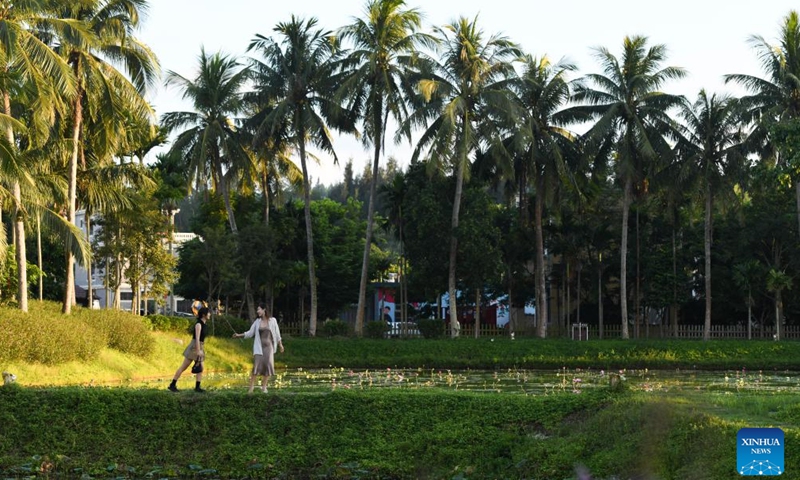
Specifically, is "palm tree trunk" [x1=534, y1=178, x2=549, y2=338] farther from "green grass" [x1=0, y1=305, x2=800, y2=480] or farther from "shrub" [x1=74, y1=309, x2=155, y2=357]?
"green grass" [x1=0, y1=305, x2=800, y2=480]

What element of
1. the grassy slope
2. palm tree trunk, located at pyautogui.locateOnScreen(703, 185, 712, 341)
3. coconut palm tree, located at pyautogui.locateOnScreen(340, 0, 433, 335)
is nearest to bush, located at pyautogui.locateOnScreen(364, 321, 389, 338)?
coconut palm tree, located at pyautogui.locateOnScreen(340, 0, 433, 335)

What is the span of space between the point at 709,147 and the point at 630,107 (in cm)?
424

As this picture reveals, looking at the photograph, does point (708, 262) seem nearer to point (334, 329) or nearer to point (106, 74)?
point (334, 329)

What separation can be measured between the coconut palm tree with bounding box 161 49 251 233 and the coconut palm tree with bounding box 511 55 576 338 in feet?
42.3

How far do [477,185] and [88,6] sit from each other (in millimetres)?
21341

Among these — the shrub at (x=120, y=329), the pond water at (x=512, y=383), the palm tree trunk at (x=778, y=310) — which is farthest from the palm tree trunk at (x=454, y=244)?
the shrub at (x=120, y=329)

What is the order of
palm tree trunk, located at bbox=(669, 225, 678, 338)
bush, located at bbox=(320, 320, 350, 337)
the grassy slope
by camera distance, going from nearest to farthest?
the grassy slope < bush, located at bbox=(320, 320, 350, 337) < palm tree trunk, located at bbox=(669, 225, 678, 338)

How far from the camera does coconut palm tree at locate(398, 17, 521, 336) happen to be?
45438 mm

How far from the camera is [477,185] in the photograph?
161ft

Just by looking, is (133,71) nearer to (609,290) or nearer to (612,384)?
(612,384)

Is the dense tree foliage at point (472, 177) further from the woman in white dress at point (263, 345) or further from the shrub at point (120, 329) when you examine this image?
the woman in white dress at point (263, 345)

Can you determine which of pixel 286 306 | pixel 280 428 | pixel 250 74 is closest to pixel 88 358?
pixel 280 428

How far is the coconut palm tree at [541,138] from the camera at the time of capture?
47.7m

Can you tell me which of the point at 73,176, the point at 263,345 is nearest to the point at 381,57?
the point at 73,176
